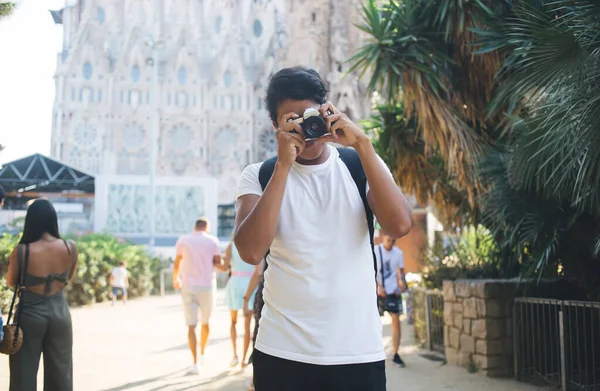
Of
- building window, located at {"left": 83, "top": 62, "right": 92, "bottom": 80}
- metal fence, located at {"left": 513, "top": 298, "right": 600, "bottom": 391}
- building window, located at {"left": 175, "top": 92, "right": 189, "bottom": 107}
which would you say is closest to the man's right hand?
metal fence, located at {"left": 513, "top": 298, "right": 600, "bottom": 391}

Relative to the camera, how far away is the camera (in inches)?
72.6

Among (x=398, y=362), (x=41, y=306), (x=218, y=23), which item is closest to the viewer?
(x=41, y=306)

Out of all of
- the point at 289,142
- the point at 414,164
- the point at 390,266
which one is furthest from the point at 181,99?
the point at 289,142

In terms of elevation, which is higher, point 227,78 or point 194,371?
point 227,78

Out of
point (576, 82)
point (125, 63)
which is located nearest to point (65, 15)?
point (125, 63)

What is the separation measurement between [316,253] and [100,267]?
16556mm

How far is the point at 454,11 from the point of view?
7.81 m

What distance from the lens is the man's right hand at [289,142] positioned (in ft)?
6.08

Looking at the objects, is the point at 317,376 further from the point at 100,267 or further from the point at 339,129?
the point at 100,267

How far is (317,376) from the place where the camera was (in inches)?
72.1

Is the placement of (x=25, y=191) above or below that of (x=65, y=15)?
below

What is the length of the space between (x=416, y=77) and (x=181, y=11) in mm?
58952

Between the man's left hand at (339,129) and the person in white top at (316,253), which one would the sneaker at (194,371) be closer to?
the person in white top at (316,253)

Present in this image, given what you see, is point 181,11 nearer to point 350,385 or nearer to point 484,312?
point 484,312
